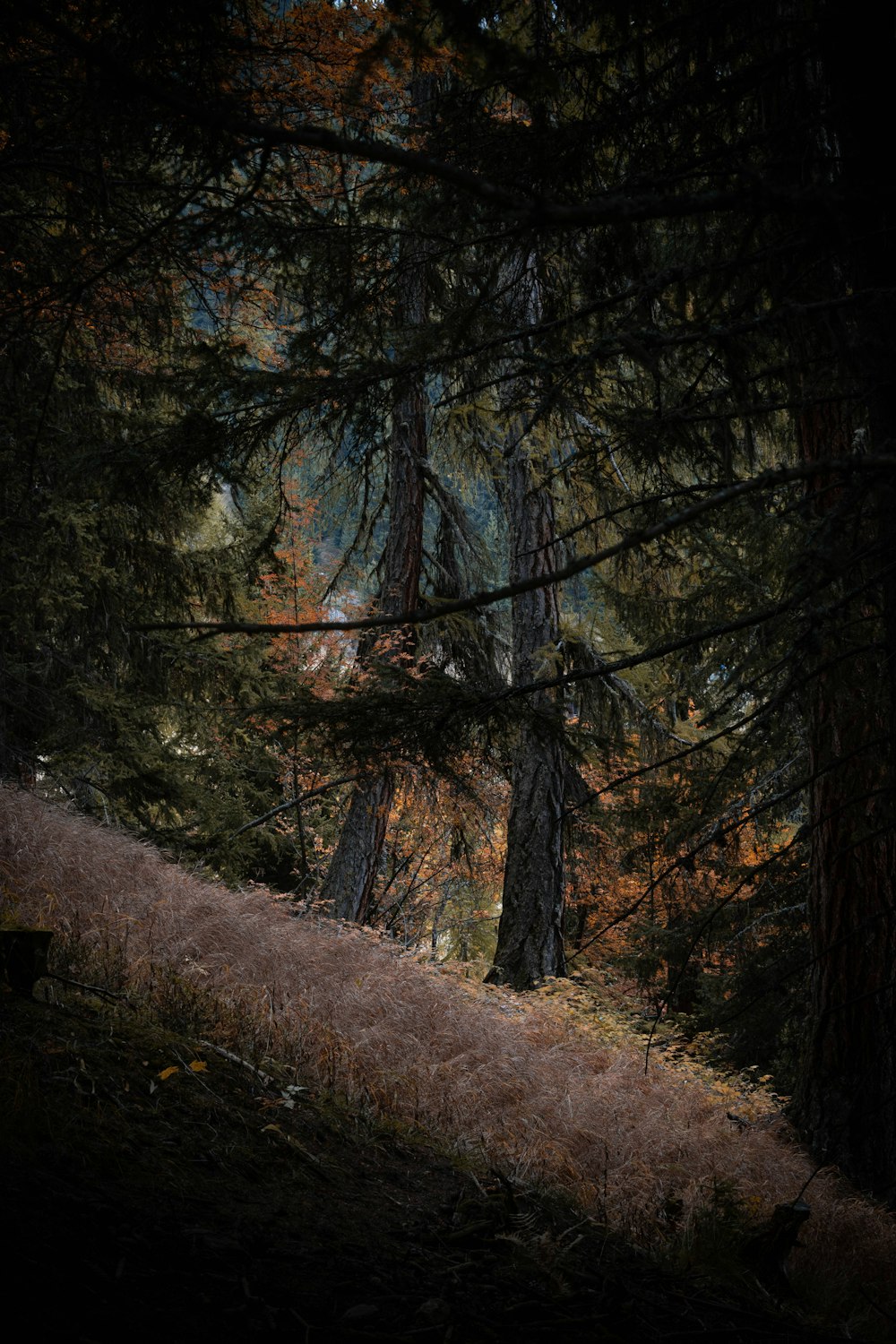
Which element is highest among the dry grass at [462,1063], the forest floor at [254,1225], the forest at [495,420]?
the forest at [495,420]

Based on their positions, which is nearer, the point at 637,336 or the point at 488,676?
the point at 637,336

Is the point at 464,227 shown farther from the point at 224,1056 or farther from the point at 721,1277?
the point at 721,1277

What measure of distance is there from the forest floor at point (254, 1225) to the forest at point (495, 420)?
3.25ft

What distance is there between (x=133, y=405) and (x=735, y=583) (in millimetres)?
6112

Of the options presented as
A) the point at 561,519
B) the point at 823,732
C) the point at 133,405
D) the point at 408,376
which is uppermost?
the point at 561,519

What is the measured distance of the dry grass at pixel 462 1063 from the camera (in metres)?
4.51

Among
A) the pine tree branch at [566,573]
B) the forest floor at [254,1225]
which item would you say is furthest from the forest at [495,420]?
the forest floor at [254,1225]

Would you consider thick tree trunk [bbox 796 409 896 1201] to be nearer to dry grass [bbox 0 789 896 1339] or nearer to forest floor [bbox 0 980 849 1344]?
dry grass [bbox 0 789 896 1339]

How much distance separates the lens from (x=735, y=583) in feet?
24.0

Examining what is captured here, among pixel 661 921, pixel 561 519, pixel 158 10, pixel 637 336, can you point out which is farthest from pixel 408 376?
pixel 661 921

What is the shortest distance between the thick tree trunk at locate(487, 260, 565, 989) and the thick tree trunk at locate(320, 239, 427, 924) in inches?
60.5

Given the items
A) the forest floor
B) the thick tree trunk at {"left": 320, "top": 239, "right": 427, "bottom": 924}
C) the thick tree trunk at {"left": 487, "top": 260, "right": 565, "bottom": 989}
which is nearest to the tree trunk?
the forest floor

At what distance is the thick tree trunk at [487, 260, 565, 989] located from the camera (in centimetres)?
1041

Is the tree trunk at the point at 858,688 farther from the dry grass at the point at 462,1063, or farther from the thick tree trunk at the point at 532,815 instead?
the thick tree trunk at the point at 532,815
